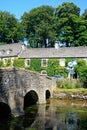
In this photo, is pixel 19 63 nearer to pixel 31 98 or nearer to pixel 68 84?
A: pixel 68 84

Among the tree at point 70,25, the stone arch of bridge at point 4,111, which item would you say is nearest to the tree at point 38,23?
the tree at point 70,25

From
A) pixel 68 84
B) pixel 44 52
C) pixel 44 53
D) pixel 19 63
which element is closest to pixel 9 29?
pixel 19 63

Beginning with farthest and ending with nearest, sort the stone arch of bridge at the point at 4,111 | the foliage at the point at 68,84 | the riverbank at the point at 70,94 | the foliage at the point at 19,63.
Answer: the foliage at the point at 19,63 → the foliage at the point at 68,84 → the riverbank at the point at 70,94 → the stone arch of bridge at the point at 4,111

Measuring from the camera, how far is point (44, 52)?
164ft

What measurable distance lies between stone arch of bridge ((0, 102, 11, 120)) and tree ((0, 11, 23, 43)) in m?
44.7

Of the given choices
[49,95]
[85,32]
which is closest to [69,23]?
[85,32]

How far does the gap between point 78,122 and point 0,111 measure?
630cm

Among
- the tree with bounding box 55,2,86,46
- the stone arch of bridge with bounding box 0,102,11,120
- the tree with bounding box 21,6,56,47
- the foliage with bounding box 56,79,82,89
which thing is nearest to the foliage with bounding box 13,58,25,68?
the tree with bounding box 55,2,86,46

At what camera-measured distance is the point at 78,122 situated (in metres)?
21.0

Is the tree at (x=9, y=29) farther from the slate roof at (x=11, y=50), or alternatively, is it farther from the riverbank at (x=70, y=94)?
the riverbank at (x=70, y=94)

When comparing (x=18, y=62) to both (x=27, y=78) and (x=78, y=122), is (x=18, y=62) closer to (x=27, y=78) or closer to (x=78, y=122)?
(x=27, y=78)

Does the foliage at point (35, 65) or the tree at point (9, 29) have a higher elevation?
the tree at point (9, 29)

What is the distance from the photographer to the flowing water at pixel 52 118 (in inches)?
762

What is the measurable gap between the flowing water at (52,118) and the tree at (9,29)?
38823mm
